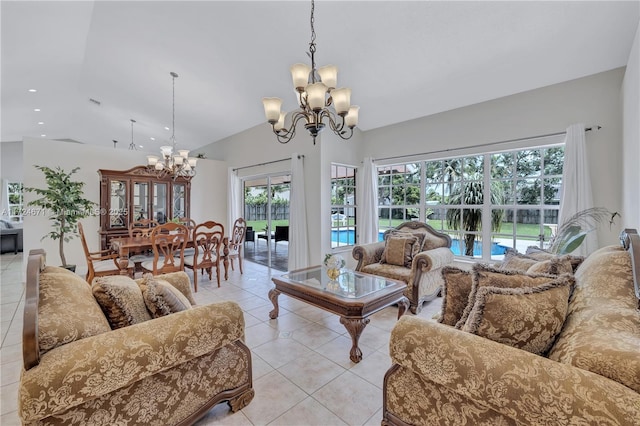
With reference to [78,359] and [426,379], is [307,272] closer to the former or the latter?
[426,379]

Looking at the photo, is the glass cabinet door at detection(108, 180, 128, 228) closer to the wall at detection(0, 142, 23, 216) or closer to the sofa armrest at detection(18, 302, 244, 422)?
the sofa armrest at detection(18, 302, 244, 422)

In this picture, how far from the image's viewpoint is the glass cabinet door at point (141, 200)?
5.68 metres

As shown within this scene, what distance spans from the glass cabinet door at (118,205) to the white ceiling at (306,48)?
5.77 feet

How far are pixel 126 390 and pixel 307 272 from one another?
7.23ft

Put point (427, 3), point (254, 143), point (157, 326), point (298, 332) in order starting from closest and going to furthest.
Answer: point (157, 326) → point (427, 3) → point (298, 332) → point (254, 143)

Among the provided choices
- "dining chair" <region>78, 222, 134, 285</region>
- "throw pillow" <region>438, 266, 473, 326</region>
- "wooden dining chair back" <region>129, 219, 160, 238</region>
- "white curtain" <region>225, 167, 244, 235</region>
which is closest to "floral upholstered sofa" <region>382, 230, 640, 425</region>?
"throw pillow" <region>438, 266, 473, 326</region>

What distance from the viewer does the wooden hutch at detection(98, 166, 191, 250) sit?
17.7 ft

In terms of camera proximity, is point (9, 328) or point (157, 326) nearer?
point (157, 326)

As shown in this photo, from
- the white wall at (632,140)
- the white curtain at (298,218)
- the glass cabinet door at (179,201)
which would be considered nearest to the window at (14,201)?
the glass cabinet door at (179,201)

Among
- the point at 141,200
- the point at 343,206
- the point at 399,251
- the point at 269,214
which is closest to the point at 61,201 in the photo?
the point at 141,200

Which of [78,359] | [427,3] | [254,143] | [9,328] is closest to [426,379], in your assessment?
[78,359]

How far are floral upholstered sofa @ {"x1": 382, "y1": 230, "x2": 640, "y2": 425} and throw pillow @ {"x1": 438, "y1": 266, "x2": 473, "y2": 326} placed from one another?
0.12 meters

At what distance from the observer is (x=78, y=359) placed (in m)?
1.14

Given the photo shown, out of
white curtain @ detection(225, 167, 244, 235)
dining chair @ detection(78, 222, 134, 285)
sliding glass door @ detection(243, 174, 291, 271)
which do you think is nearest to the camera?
dining chair @ detection(78, 222, 134, 285)
